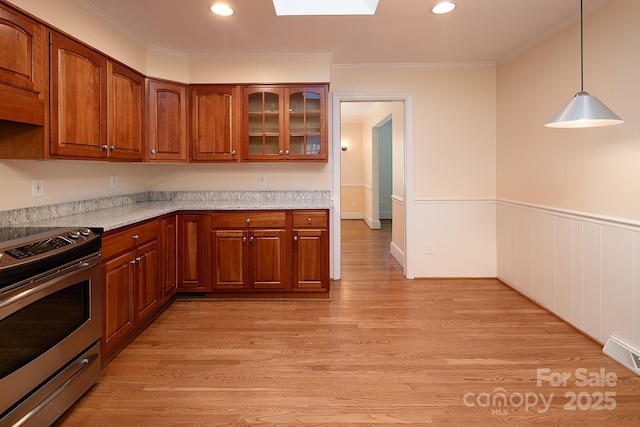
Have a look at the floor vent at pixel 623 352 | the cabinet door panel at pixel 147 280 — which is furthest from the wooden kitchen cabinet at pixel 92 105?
the floor vent at pixel 623 352

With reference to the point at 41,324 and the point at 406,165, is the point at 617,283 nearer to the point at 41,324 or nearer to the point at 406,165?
the point at 406,165

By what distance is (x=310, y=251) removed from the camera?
358 centimetres

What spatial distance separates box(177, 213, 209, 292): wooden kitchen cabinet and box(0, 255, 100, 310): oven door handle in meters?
1.45

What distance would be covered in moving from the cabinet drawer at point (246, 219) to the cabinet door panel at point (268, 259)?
82 mm

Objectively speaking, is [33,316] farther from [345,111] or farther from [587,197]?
[345,111]

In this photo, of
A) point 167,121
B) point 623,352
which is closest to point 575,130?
point 623,352

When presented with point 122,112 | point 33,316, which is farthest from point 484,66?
point 33,316

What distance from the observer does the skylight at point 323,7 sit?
9.39 feet

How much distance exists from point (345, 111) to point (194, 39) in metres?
5.05

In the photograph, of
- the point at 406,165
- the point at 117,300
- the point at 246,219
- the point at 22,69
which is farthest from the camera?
the point at 406,165

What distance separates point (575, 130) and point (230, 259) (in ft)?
9.86

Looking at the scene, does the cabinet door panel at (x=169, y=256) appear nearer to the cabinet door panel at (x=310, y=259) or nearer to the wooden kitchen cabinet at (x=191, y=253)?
the wooden kitchen cabinet at (x=191, y=253)

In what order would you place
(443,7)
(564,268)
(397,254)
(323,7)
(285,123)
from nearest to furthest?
(443,7) → (323,7) → (564,268) → (285,123) → (397,254)

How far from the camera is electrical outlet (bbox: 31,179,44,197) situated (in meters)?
2.49
